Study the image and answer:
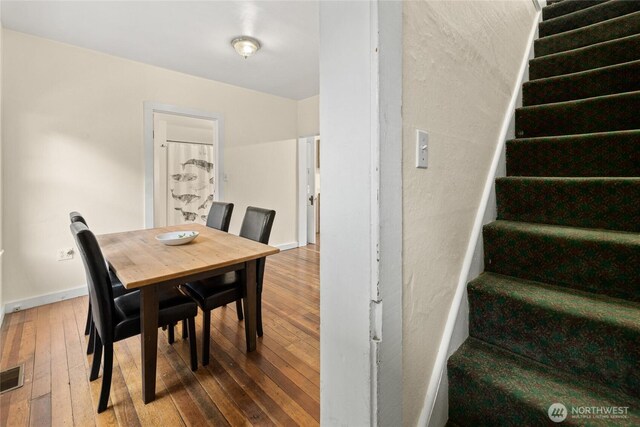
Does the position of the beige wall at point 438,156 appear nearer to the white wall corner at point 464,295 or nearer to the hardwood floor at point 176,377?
the white wall corner at point 464,295

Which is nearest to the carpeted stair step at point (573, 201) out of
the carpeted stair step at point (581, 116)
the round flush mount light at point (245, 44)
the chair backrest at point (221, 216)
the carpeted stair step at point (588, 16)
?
the carpeted stair step at point (581, 116)

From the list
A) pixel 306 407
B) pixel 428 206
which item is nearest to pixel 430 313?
pixel 428 206

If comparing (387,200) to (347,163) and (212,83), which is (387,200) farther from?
(212,83)

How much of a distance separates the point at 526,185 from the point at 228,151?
3755 mm

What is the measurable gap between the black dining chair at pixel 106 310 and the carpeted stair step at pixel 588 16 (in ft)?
10.0

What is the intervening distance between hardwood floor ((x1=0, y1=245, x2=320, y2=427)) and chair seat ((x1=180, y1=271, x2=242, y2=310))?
1.22 feet

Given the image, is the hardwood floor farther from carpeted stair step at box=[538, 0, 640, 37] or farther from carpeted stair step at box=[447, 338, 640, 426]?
carpeted stair step at box=[538, 0, 640, 37]

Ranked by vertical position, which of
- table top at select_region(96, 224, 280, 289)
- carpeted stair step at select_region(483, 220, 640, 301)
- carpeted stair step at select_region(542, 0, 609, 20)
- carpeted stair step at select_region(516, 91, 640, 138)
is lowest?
table top at select_region(96, 224, 280, 289)

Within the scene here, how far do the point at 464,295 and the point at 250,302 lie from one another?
4.49 feet

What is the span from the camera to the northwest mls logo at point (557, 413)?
74cm

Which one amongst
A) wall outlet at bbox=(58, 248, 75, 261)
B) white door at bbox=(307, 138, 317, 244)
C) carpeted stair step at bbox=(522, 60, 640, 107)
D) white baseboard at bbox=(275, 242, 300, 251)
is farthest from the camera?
white door at bbox=(307, 138, 317, 244)

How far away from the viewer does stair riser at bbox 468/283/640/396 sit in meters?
0.79

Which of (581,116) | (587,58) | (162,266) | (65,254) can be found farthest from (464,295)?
(65,254)

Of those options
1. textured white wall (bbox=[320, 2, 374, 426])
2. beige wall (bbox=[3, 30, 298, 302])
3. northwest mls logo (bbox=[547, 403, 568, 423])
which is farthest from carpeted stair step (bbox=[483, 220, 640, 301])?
beige wall (bbox=[3, 30, 298, 302])
